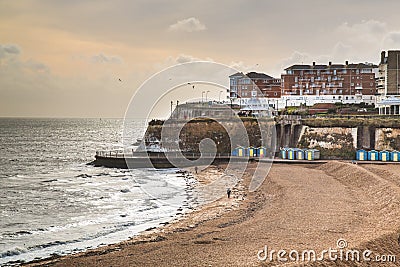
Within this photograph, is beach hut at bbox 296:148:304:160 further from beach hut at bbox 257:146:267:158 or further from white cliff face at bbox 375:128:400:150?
white cliff face at bbox 375:128:400:150

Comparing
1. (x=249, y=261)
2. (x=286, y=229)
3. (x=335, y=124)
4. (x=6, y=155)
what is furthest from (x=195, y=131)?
(x=249, y=261)

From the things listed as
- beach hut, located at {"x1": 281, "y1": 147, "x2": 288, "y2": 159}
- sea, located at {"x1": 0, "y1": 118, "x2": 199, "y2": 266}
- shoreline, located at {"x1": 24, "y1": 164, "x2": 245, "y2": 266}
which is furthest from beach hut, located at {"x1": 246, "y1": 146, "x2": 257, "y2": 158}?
shoreline, located at {"x1": 24, "y1": 164, "x2": 245, "y2": 266}

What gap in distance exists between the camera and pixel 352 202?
2603cm

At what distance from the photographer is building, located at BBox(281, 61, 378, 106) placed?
2940 inches

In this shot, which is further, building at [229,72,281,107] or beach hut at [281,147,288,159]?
building at [229,72,281,107]

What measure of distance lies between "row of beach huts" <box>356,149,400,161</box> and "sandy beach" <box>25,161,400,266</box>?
10.0m

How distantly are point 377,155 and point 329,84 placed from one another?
35.5 m

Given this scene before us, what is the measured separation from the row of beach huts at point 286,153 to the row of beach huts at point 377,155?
4.05 metres

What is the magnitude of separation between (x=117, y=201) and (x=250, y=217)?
11.1 meters

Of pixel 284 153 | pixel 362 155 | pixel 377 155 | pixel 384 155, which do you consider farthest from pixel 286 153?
pixel 384 155

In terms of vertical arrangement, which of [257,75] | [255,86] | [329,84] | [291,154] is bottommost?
[291,154]

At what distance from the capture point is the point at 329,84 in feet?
253

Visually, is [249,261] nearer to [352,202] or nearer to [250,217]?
[250,217]

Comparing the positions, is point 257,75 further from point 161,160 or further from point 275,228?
point 275,228
